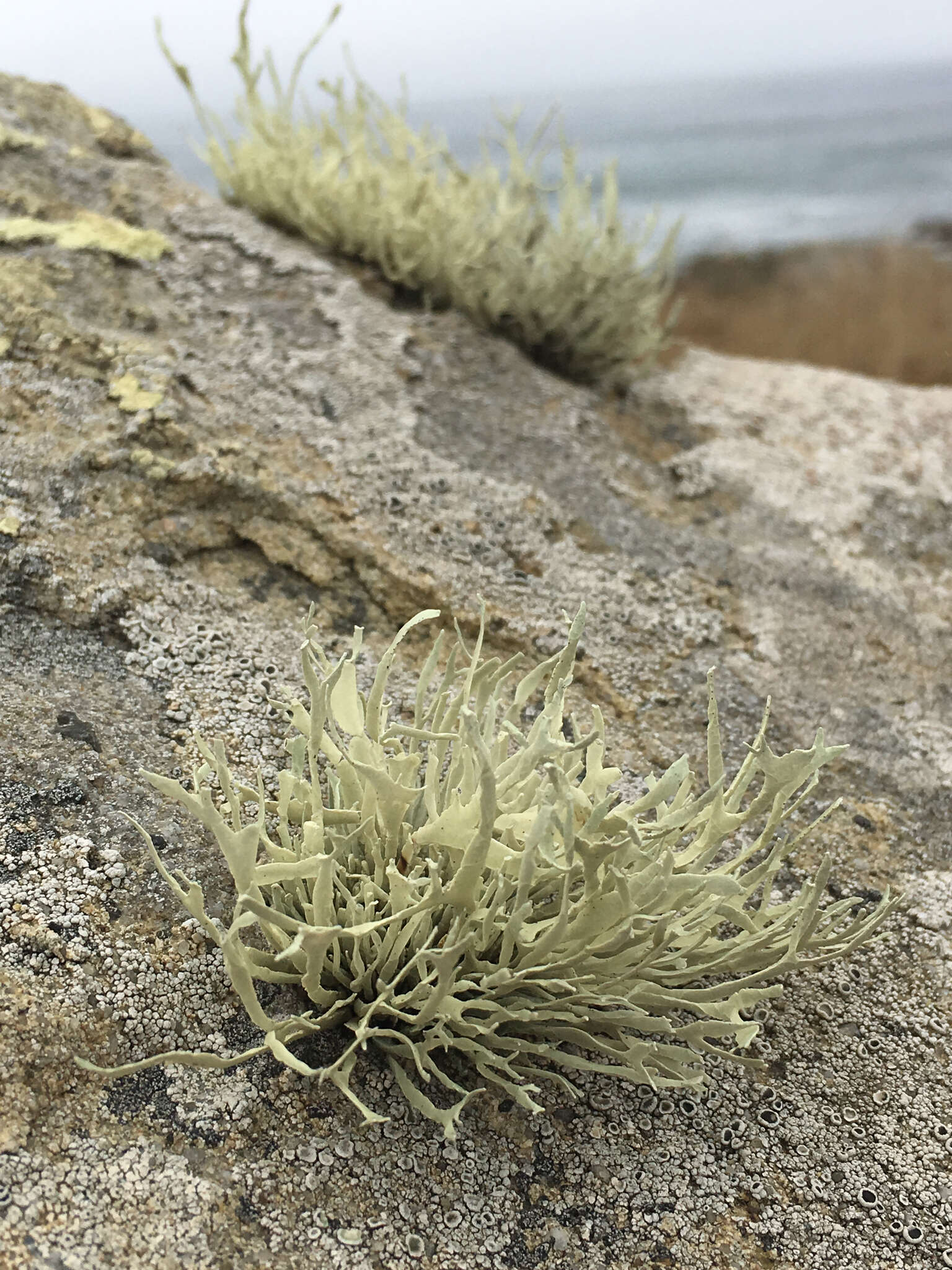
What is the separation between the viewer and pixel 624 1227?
0.75 metres

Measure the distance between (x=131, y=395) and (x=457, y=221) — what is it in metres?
0.77

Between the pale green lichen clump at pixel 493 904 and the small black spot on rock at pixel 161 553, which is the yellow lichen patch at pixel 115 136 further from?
the pale green lichen clump at pixel 493 904

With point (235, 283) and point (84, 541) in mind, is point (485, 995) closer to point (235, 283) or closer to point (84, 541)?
point (84, 541)

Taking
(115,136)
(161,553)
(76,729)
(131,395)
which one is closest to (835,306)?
(115,136)

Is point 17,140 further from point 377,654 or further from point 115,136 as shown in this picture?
point 377,654

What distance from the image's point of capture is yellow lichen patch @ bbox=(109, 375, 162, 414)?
128cm

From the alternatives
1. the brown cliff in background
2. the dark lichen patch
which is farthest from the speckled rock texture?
the brown cliff in background

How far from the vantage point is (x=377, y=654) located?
1196 millimetres

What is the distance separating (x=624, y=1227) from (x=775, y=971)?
0.72 feet

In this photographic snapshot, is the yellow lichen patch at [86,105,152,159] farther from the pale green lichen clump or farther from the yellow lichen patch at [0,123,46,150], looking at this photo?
the pale green lichen clump

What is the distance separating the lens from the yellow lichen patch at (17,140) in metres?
1.60

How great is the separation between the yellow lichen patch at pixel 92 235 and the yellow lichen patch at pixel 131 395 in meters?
0.31

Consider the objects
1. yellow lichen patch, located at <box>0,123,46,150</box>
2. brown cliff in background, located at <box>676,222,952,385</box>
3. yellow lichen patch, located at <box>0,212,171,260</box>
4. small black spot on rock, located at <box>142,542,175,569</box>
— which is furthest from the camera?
brown cliff in background, located at <box>676,222,952,385</box>

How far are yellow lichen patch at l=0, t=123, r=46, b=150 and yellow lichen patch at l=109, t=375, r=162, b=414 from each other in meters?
0.60
